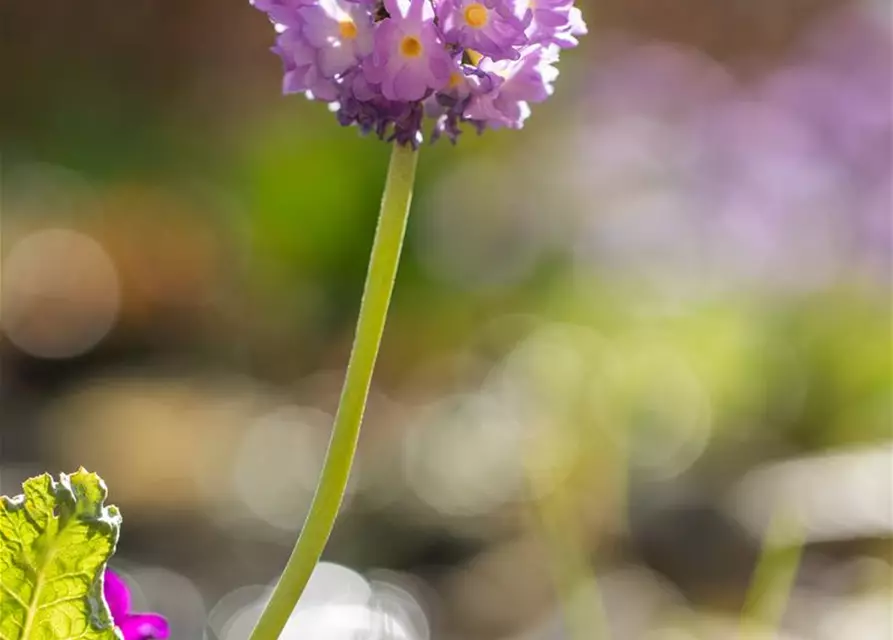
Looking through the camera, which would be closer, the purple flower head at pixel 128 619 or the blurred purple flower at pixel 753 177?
the purple flower head at pixel 128 619

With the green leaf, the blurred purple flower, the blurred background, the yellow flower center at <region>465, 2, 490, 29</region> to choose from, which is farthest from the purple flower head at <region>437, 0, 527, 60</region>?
→ the blurred purple flower

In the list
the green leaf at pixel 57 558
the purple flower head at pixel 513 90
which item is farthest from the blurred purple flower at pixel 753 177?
the green leaf at pixel 57 558

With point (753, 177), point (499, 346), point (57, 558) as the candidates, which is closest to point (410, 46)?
point (57, 558)

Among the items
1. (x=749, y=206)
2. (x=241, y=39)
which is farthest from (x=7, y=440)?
(x=241, y=39)

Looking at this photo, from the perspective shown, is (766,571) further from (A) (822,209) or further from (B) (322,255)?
(B) (322,255)

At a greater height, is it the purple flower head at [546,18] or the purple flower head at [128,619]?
the purple flower head at [546,18]

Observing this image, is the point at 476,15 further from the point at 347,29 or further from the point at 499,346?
the point at 499,346

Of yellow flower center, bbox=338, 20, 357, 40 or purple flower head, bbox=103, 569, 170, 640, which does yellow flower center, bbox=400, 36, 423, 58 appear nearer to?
yellow flower center, bbox=338, 20, 357, 40

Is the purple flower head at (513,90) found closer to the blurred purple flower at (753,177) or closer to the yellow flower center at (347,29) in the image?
the yellow flower center at (347,29)
